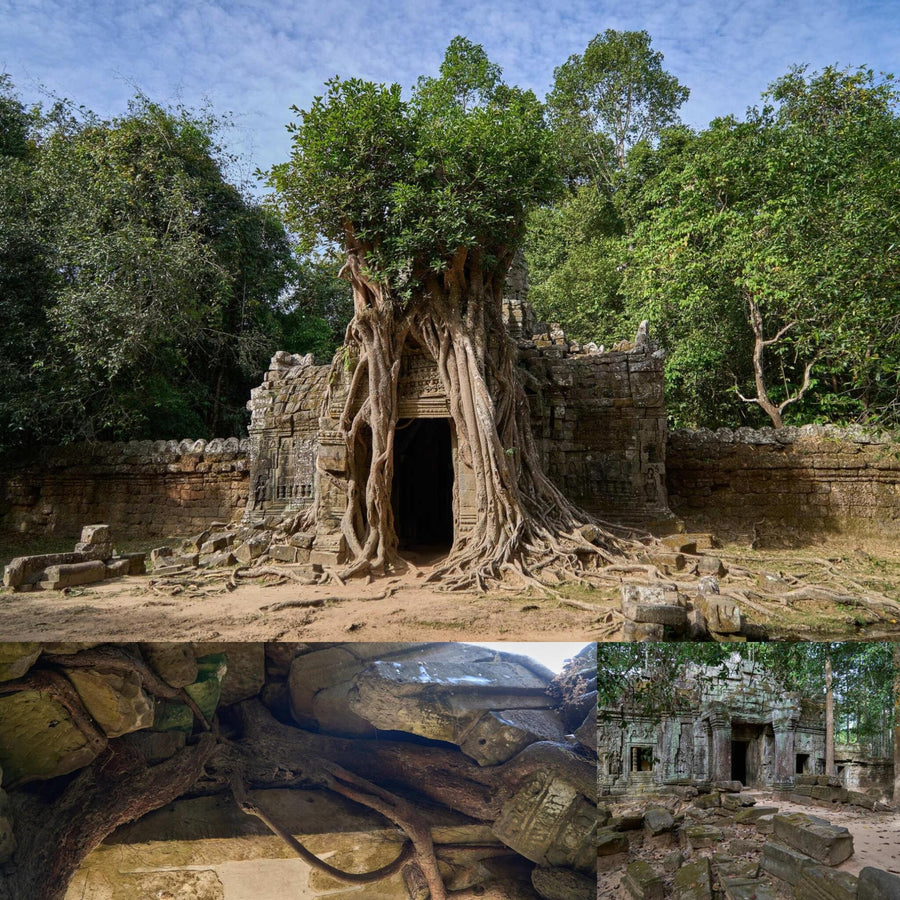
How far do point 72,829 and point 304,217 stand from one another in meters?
6.84

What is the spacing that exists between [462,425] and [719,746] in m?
4.84

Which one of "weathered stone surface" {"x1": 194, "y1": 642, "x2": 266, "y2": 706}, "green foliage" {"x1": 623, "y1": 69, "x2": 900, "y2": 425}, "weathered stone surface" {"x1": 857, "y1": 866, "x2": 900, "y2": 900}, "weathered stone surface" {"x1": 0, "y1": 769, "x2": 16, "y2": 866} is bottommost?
"weathered stone surface" {"x1": 857, "y1": 866, "x2": 900, "y2": 900}

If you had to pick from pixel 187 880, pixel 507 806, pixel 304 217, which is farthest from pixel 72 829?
pixel 304 217

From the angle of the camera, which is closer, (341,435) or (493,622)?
(493,622)

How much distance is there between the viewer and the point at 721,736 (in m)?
2.86

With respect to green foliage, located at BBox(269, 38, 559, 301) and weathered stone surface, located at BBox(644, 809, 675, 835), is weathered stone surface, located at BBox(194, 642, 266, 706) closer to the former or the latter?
weathered stone surface, located at BBox(644, 809, 675, 835)

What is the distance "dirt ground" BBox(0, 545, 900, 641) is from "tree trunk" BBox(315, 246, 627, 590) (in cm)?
66

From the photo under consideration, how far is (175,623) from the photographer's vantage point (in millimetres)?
5016

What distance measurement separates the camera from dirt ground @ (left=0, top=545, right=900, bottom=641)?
4.69m

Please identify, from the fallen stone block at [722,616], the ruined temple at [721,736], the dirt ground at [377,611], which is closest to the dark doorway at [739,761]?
the ruined temple at [721,736]

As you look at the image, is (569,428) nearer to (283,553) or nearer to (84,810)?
(283,553)

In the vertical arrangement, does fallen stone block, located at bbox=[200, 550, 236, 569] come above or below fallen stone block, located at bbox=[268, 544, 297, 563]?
below

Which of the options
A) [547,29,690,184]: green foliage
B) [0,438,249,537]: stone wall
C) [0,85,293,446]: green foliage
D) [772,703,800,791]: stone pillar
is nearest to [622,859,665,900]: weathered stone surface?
[772,703,800,791]: stone pillar

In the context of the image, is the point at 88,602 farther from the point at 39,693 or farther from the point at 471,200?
the point at 471,200
